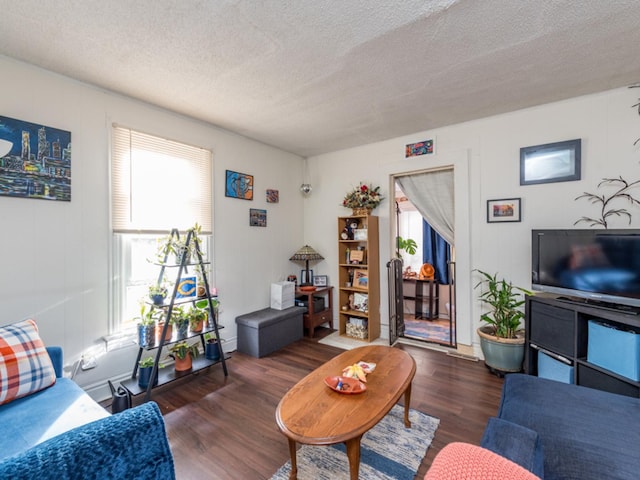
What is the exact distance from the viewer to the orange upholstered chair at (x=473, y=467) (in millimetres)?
717

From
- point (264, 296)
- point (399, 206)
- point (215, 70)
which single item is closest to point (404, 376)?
point (264, 296)

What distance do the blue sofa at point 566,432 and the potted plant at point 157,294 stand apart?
2.34m

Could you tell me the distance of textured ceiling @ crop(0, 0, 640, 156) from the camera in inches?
61.2

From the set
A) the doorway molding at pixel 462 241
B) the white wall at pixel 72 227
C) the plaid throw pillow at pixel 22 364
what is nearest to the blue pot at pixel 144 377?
the white wall at pixel 72 227

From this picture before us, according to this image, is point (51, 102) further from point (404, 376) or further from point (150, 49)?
point (404, 376)

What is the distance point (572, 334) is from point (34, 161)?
4082 millimetres

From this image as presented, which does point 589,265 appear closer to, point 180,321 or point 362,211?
point 362,211

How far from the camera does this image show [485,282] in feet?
A: 9.95

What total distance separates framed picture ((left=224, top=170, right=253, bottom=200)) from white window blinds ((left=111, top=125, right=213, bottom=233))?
23cm

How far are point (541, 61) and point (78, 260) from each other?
3.71 meters

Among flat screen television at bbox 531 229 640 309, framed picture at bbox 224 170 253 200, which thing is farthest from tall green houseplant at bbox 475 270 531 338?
framed picture at bbox 224 170 253 200

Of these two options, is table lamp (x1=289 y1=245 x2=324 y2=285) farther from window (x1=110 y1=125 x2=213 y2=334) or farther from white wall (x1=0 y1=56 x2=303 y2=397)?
white wall (x1=0 y1=56 x2=303 y2=397)

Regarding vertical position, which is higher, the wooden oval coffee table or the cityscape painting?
the cityscape painting

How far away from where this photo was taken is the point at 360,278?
3.76 m
